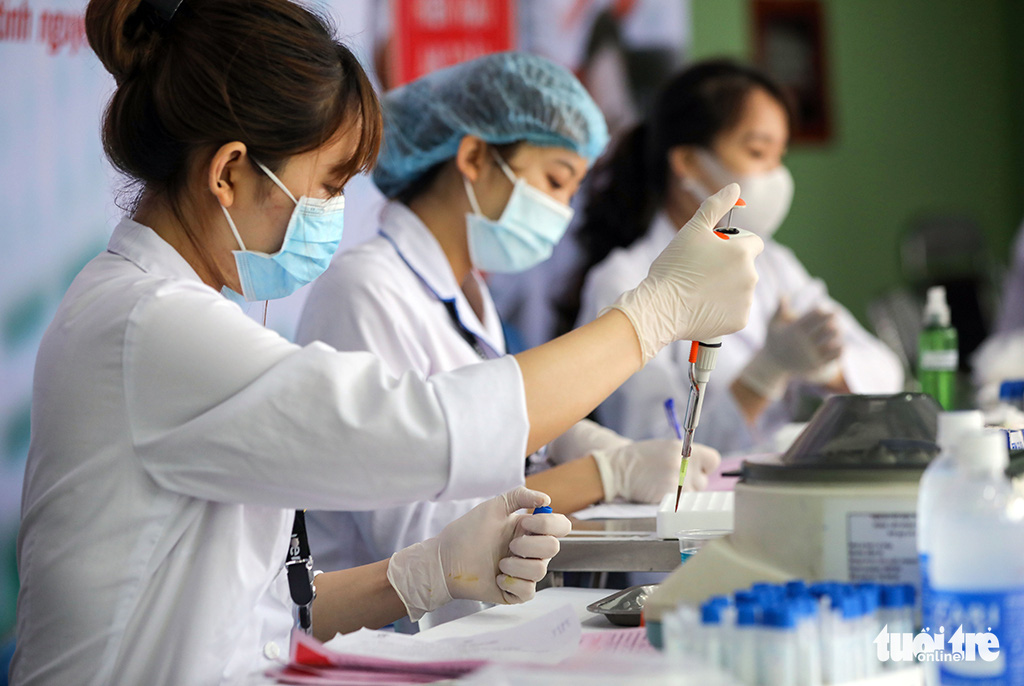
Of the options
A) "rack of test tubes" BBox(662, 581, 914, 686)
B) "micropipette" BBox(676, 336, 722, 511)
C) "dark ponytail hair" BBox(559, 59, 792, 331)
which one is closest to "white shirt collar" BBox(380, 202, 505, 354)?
"micropipette" BBox(676, 336, 722, 511)

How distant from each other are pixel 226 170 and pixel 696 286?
564mm

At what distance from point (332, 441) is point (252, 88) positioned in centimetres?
42

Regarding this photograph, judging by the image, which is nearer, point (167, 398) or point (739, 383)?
point (167, 398)

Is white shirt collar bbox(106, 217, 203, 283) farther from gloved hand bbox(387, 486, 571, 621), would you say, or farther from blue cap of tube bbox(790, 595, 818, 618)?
blue cap of tube bbox(790, 595, 818, 618)

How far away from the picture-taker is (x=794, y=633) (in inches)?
26.1

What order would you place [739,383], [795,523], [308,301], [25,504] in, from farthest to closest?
[739,383]
[308,301]
[25,504]
[795,523]

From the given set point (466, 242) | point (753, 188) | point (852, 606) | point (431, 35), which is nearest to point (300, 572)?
point (852, 606)

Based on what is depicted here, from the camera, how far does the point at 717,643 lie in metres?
0.68

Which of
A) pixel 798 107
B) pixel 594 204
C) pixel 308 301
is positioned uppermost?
pixel 798 107

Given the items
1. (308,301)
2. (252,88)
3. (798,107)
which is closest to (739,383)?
(308,301)

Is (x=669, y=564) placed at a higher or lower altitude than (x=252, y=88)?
lower

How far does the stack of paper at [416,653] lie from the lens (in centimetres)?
79

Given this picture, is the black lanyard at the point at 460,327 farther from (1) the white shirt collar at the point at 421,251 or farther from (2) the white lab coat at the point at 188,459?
(2) the white lab coat at the point at 188,459

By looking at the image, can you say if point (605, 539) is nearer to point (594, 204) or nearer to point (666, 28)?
point (594, 204)
